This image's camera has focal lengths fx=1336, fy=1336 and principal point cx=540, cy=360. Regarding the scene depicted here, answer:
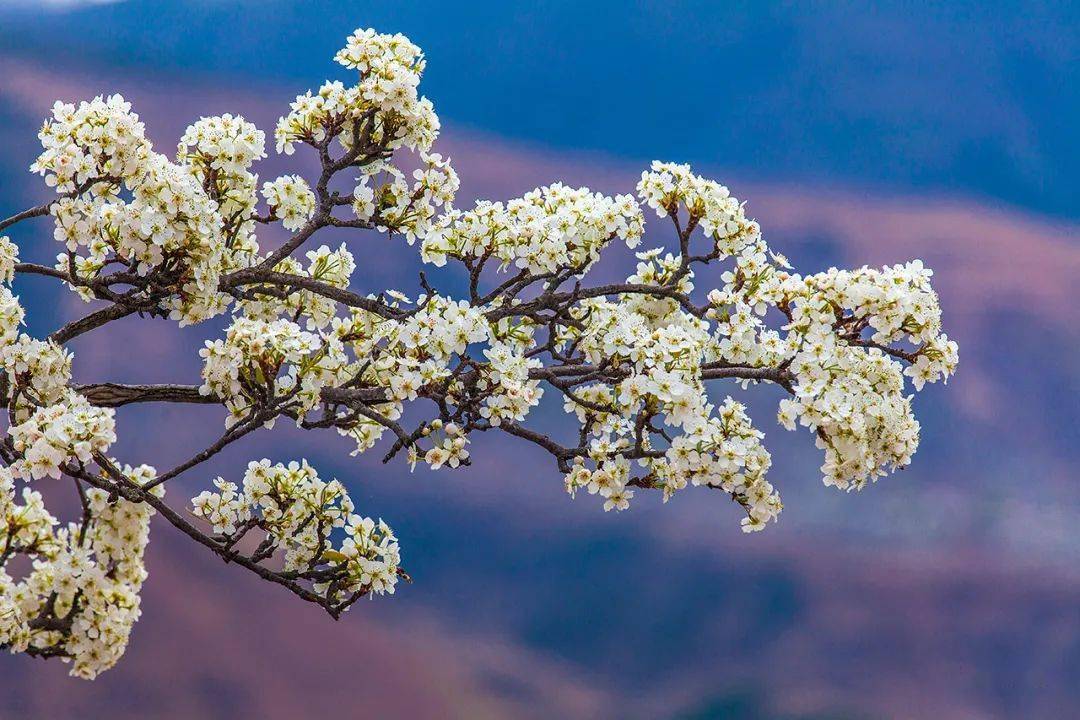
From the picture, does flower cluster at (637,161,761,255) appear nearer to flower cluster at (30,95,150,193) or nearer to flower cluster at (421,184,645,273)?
flower cluster at (421,184,645,273)

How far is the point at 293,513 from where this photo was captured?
616 centimetres

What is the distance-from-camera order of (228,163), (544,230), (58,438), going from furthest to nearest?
(228,163) < (544,230) < (58,438)

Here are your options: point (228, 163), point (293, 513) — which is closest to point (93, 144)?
point (228, 163)

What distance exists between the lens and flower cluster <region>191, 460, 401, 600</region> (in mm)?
6016

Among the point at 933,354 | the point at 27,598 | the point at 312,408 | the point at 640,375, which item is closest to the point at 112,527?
the point at 27,598

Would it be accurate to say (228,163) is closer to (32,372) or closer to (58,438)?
(32,372)

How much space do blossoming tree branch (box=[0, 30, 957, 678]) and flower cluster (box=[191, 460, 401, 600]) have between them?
10 mm

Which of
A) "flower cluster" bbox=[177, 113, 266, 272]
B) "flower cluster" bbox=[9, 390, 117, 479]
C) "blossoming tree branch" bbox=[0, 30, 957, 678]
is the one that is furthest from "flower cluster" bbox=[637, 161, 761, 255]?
"flower cluster" bbox=[9, 390, 117, 479]

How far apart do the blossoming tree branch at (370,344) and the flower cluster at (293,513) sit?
1cm

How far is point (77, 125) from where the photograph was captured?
5469mm

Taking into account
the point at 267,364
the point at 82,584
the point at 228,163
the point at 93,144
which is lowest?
the point at 82,584

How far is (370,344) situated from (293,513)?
2.81 feet

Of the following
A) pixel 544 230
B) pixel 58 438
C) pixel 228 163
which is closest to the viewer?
pixel 58 438

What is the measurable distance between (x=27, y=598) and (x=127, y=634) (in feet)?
1.60
